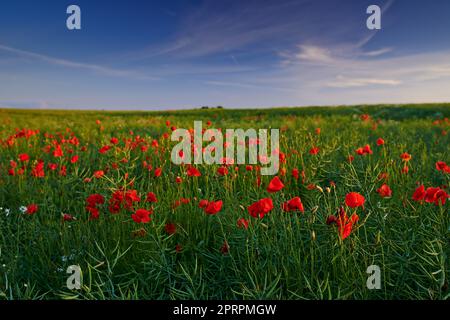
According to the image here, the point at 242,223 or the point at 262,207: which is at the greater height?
the point at 262,207

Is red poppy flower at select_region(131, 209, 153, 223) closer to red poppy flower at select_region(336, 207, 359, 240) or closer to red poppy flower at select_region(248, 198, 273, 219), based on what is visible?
red poppy flower at select_region(248, 198, 273, 219)

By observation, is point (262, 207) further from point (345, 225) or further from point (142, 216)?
point (142, 216)

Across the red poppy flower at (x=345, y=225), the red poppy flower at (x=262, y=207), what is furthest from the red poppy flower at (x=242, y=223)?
the red poppy flower at (x=345, y=225)

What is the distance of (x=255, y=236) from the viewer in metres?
2.01

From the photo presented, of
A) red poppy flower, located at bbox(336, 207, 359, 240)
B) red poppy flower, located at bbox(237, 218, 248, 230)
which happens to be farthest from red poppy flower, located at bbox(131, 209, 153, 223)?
red poppy flower, located at bbox(336, 207, 359, 240)

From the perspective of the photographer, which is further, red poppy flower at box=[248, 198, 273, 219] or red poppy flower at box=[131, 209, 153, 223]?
red poppy flower at box=[131, 209, 153, 223]

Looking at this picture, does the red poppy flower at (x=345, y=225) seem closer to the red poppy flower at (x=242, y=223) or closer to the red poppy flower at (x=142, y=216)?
the red poppy flower at (x=242, y=223)

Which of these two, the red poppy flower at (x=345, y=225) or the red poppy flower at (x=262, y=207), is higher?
the red poppy flower at (x=262, y=207)

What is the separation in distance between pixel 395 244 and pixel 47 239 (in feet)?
7.25

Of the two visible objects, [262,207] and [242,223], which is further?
[242,223]

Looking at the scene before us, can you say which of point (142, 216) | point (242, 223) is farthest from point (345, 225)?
point (142, 216)

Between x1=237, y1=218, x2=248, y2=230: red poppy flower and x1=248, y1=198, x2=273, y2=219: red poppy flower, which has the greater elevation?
x1=248, y1=198, x2=273, y2=219: red poppy flower

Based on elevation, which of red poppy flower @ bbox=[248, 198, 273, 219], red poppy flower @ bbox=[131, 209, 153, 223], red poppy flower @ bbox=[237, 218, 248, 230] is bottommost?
red poppy flower @ bbox=[237, 218, 248, 230]

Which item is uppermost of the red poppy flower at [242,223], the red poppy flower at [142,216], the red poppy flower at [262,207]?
the red poppy flower at [262,207]
